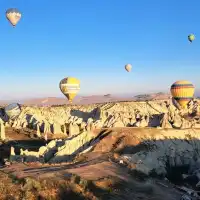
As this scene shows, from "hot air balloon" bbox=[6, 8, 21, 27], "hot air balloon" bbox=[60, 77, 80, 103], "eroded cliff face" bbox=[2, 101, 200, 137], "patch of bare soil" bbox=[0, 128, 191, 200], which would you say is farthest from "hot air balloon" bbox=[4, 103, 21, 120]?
"patch of bare soil" bbox=[0, 128, 191, 200]

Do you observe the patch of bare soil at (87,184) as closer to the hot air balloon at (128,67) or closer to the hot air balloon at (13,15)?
the hot air balloon at (13,15)

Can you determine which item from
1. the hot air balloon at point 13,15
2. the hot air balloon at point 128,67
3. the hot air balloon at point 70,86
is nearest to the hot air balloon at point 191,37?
the hot air balloon at point 128,67

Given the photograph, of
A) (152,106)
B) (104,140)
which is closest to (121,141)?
(104,140)

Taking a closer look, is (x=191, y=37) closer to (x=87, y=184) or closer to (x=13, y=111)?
(x=13, y=111)

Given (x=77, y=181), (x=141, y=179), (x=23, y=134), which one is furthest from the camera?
(x=23, y=134)

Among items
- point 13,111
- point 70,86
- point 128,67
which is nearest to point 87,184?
point 70,86

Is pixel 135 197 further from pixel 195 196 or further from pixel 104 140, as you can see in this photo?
pixel 104 140

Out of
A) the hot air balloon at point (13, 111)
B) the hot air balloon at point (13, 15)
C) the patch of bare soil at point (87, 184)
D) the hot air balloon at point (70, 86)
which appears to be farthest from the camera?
the hot air balloon at point (13, 111)
